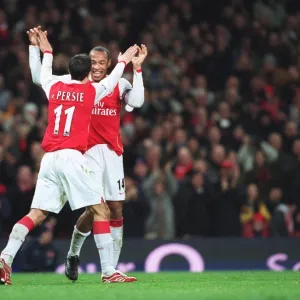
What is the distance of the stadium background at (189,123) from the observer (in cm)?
1648

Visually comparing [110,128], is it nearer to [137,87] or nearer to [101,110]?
[101,110]

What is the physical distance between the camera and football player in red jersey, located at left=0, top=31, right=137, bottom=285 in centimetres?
1043

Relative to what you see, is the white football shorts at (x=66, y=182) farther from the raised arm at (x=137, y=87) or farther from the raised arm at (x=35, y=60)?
the raised arm at (x=137, y=87)

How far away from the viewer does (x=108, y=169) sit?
1166 centimetres

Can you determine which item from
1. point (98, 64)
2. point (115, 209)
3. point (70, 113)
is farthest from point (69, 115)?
point (115, 209)

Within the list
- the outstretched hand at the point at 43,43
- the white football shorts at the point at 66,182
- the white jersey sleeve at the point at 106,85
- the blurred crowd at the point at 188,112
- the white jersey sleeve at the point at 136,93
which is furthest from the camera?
the blurred crowd at the point at 188,112

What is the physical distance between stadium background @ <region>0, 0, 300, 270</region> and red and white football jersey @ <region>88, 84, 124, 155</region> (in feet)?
13.6

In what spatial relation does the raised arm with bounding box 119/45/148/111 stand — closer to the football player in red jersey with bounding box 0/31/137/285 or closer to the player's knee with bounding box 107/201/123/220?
the football player in red jersey with bounding box 0/31/137/285

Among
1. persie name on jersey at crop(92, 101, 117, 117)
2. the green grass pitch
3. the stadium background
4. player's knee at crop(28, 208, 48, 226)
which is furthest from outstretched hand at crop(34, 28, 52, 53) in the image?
the stadium background

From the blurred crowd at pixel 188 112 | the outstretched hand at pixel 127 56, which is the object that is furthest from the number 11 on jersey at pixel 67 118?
the blurred crowd at pixel 188 112

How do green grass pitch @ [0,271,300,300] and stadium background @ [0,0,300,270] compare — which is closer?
green grass pitch @ [0,271,300,300]

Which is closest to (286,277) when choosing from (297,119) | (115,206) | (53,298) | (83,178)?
(115,206)

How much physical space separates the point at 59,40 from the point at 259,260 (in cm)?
644

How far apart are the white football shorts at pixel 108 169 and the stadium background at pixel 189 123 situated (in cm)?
398
